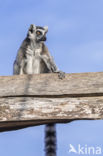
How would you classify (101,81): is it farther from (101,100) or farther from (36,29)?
(36,29)

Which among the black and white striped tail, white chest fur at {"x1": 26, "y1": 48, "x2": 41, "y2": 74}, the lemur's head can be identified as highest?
the lemur's head

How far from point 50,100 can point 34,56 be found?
322cm

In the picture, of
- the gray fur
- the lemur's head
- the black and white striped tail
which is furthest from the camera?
the lemur's head

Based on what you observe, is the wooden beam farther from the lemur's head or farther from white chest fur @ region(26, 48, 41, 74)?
the lemur's head

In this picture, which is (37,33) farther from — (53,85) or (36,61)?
(53,85)

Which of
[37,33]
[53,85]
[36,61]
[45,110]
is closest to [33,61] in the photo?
[36,61]

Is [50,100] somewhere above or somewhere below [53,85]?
below

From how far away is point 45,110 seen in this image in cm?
411

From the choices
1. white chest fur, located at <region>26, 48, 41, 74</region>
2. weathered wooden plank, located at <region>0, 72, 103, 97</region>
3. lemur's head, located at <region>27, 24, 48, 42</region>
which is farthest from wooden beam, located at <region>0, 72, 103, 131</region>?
lemur's head, located at <region>27, 24, 48, 42</region>

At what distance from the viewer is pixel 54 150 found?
4.99 m

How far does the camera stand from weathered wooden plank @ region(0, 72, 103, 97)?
163 inches

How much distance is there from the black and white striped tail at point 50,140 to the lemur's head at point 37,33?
2583 millimetres

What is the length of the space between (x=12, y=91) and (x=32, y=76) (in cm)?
27

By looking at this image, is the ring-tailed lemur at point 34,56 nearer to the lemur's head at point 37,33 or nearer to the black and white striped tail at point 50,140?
the lemur's head at point 37,33
